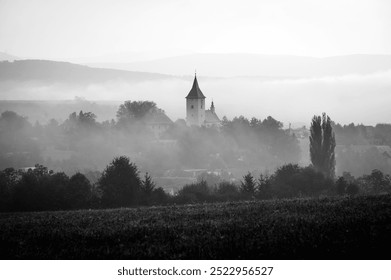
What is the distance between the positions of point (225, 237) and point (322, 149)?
3124 inches

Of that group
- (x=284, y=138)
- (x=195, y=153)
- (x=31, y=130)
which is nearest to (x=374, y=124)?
(x=284, y=138)

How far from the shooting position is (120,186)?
56312 millimetres

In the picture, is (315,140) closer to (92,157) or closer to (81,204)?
(81,204)

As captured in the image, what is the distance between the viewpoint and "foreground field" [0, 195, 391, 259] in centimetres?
1112

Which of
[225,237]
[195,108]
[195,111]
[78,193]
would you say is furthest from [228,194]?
[195,111]

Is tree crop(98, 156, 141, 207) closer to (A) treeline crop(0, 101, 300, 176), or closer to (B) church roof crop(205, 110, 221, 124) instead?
(A) treeline crop(0, 101, 300, 176)

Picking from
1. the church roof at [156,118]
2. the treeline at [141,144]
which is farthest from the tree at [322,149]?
the church roof at [156,118]

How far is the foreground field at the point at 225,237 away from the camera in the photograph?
11.1 m

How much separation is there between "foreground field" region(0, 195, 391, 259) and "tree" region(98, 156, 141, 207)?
35290 millimetres

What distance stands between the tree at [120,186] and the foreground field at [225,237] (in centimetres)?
3529

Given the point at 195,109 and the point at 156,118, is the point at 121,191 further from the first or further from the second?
the point at 195,109

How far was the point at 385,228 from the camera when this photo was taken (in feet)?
40.9

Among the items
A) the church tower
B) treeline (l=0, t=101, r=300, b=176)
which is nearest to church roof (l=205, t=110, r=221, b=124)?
the church tower

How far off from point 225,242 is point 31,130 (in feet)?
515
